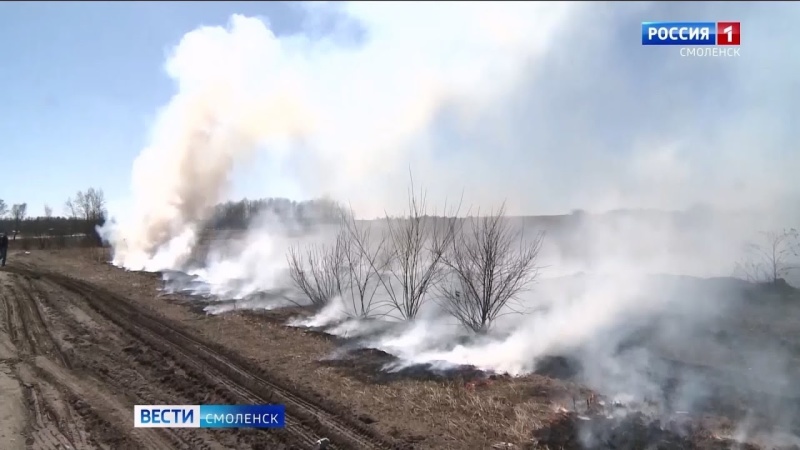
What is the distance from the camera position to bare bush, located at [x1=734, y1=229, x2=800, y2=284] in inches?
625

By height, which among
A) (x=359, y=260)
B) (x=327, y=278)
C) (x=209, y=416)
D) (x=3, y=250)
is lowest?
(x=209, y=416)

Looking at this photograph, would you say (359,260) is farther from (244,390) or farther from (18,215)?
(18,215)

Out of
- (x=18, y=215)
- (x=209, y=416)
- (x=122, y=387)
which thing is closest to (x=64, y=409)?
(x=122, y=387)

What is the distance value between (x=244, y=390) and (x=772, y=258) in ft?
60.2

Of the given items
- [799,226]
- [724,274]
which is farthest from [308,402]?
[724,274]

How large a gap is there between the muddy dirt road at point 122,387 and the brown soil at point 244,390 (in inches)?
1.1

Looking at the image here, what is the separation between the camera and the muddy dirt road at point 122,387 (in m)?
6.30

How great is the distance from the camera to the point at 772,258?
1639 centimetres

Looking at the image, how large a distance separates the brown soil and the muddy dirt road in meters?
0.03

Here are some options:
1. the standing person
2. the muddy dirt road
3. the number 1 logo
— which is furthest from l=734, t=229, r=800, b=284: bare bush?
the standing person

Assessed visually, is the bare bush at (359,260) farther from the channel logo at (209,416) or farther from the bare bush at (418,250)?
the channel logo at (209,416)

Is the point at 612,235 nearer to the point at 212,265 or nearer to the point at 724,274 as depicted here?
the point at 724,274

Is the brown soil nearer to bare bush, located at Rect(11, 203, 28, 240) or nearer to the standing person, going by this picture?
the standing person

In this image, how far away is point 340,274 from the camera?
14797 mm
